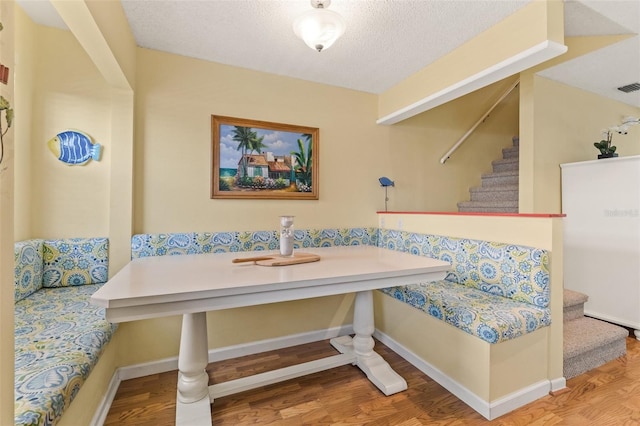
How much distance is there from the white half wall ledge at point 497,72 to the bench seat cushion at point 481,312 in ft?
4.97

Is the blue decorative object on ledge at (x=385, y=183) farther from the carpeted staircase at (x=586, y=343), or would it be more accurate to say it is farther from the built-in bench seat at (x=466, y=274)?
the carpeted staircase at (x=586, y=343)

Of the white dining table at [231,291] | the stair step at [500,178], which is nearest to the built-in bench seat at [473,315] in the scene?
the white dining table at [231,291]

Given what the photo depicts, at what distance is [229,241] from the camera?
245 centimetres

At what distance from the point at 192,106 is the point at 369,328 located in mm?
2232

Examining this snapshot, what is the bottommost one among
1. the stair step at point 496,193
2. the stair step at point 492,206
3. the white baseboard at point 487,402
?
the white baseboard at point 487,402

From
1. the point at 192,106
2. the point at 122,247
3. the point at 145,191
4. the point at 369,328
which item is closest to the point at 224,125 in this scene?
the point at 192,106

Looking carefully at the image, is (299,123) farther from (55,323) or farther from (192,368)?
(55,323)

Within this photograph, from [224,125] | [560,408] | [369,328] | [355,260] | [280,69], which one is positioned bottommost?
[560,408]

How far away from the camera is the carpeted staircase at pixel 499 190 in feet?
11.2

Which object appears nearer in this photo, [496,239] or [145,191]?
[496,239]

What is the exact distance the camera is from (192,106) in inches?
94.3

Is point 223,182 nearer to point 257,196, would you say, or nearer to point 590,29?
point 257,196

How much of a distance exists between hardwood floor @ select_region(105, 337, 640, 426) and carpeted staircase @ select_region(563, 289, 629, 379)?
0.06 meters

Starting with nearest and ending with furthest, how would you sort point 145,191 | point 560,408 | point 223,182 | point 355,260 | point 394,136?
point 560,408 < point 355,260 < point 145,191 < point 223,182 < point 394,136
